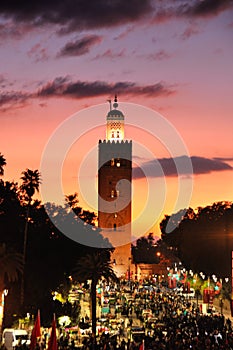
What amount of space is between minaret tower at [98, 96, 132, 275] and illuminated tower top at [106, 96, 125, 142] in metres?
0.64

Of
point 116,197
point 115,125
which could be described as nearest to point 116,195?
point 116,197

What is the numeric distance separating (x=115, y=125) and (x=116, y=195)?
1510 cm

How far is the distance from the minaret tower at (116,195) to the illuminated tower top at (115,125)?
2.11 ft

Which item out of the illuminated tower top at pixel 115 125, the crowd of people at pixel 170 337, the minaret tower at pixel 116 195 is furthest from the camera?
the illuminated tower top at pixel 115 125

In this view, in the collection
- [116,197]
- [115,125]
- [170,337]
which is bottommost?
[170,337]

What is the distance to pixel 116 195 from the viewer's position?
12156cm

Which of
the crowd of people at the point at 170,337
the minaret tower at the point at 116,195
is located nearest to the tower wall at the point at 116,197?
the minaret tower at the point at 116,195

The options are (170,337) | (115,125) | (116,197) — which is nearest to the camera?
(170,337)

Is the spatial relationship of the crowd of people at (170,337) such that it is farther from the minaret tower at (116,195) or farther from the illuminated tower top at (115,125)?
the illuminated tower top at (115,125)

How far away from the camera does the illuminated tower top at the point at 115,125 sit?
129m

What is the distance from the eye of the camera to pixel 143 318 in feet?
158

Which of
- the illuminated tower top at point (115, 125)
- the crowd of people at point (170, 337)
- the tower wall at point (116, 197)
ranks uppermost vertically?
the illuminated tower top at point (115, 125)

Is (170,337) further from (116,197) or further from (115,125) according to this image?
(115,125)

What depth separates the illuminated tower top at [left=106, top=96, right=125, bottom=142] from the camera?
12912 centimetres
